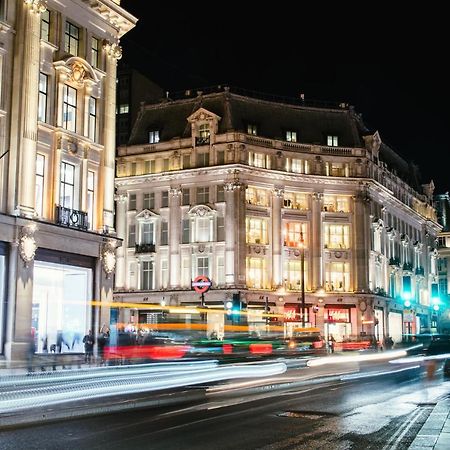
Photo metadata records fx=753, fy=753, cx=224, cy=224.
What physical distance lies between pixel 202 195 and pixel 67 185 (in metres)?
33.9

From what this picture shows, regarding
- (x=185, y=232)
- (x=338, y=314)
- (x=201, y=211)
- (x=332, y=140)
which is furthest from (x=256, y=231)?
(x=332, y=140)

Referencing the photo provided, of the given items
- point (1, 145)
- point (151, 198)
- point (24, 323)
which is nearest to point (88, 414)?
point (24, 323)

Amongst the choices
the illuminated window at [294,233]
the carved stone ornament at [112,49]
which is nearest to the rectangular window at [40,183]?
the carved stone ornament at [112,49]

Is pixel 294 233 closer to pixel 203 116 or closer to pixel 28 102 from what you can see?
pixel 203 116

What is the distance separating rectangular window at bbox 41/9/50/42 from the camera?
37.2 metres

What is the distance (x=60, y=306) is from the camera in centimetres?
3825

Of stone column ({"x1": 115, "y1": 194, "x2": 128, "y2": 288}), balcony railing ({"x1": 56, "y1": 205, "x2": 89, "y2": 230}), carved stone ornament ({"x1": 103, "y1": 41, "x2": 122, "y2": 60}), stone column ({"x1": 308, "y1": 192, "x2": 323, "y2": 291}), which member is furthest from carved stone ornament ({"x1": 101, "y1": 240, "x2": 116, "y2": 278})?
stone column ({"x1": 308, "y1": 192, "x2": 323, "y2": 291})

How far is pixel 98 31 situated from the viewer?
41.2 meters

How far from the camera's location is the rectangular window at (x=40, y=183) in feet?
119

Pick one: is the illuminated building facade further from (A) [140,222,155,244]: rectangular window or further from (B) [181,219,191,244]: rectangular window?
(A) [140,222,155,244]: rectangular window

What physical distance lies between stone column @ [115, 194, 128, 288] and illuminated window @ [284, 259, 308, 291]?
1589 cm

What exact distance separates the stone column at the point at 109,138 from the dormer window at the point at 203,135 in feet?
97.4

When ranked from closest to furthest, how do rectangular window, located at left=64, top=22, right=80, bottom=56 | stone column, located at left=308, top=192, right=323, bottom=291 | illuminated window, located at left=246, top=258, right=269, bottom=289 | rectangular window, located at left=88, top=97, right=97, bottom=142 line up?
rectangular window, located at left=64, top=22, right=80, bottom=56 → rectangular window, located at left=88, top=97, right=97, bottom=142 → illuminated window, located at left=246, top=258, right=269, bottom=289 → stone column, located at left=308, top=192, right=323, bottom=291

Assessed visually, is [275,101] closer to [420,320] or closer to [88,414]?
[420,320]
